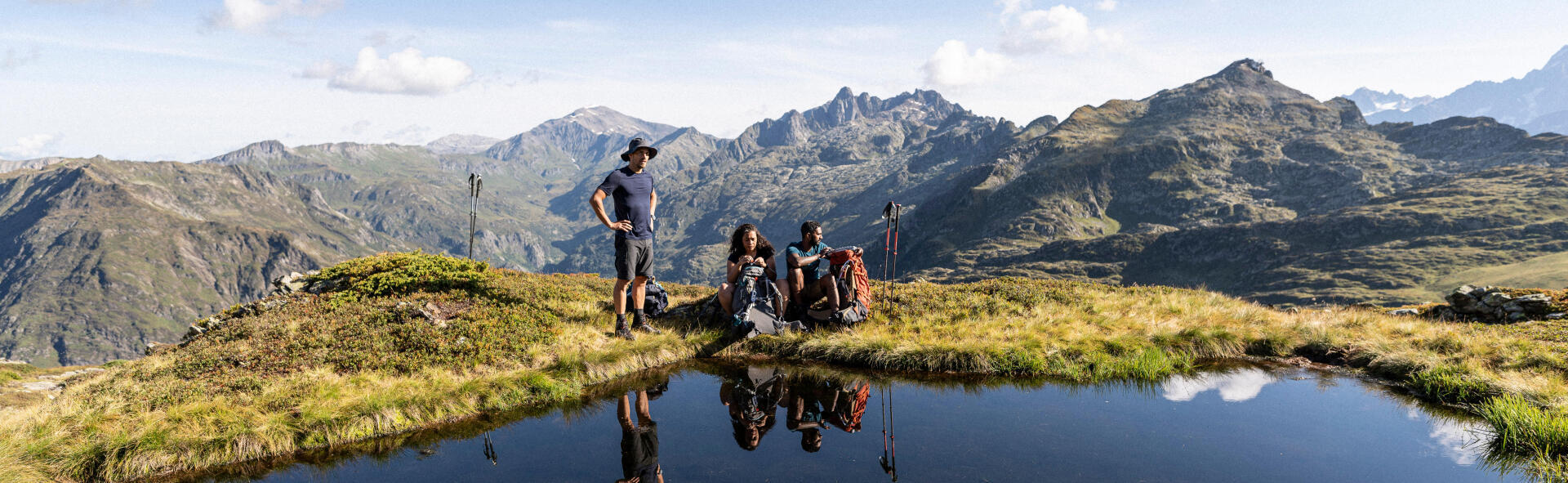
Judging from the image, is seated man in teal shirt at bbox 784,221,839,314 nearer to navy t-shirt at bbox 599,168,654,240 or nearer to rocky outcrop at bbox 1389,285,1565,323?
navy t-shirt at bbox 599,168,654,240

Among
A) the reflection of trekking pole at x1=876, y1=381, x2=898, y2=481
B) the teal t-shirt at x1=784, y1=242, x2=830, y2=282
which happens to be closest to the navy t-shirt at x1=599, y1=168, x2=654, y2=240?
the teal t-shirt at x1=784, y1=242, x2=830, y2=282

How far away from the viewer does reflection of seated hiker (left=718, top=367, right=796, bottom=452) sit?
881cm

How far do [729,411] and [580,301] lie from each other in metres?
7.27

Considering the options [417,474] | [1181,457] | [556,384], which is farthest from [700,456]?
[1181,457]

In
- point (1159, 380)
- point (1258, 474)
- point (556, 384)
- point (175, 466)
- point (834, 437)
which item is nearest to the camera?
point (1258, 474)

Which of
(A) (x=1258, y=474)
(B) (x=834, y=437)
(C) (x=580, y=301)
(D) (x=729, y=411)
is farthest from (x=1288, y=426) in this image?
(C) (x=580, y=301)

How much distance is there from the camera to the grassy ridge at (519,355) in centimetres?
836

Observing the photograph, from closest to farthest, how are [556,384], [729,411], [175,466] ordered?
[175,466], [729,411], [556,384]

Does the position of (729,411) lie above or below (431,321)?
below

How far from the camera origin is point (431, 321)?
1305 cm

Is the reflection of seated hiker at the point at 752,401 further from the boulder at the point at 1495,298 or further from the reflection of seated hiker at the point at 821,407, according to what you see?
the boulder at the point at 1495,298

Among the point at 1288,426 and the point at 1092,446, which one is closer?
the point at 1092,446

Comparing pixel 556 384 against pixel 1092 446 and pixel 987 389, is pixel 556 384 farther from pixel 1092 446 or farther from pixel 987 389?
pixel 1092 446

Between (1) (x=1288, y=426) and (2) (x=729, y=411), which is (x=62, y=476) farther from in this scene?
(1) (x=1288, y=426)
